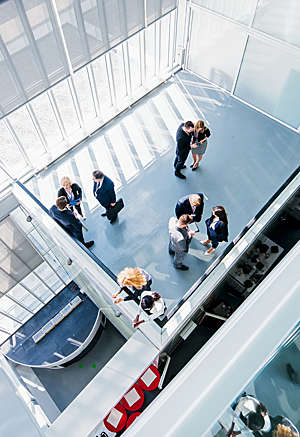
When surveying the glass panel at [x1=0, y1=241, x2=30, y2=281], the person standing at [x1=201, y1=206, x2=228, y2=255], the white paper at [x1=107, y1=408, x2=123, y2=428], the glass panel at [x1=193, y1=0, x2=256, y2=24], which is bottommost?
the white paper at [x1=107, y1=408, x2=123, y2=428]

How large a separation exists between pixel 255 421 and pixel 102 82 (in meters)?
7.78

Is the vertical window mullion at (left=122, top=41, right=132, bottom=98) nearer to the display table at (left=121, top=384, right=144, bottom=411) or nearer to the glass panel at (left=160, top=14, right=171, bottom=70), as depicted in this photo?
the glass panel at (left=160, top=14, right=171, bottom=70)

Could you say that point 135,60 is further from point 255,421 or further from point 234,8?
point 255,421

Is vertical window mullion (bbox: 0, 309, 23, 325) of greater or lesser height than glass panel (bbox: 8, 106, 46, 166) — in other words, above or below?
below

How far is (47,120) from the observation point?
787 cm

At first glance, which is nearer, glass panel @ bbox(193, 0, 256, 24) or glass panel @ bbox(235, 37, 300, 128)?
glass panel @ bbox(193, 0, 256, 24)

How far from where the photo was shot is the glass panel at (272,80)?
781 centimetres

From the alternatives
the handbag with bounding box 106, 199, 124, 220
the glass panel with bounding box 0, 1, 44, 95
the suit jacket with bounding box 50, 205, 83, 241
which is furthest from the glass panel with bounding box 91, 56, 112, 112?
the suit jacket with bounding box 50, 205, 83, 241

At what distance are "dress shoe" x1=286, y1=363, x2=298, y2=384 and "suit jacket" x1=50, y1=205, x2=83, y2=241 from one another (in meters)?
4.47

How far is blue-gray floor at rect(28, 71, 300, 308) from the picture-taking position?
7273 mm

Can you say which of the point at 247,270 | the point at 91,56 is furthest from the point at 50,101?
the point at 247,270

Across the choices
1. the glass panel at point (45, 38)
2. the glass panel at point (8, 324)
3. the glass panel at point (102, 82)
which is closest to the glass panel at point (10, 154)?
the glass panel at point (45, 38)

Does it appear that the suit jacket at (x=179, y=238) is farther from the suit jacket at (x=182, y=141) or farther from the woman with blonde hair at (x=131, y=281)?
the suit jacket at (x=182, y=141)

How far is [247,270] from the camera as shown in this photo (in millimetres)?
7422
